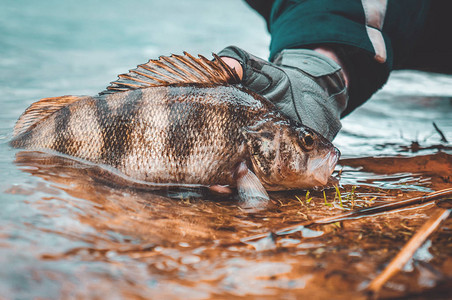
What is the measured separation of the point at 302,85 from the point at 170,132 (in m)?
1.16

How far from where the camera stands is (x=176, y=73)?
248cm

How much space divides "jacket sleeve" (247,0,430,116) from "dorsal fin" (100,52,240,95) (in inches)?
60.5

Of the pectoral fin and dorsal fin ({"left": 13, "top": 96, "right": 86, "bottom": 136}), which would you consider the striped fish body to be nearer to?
the pectoral fin

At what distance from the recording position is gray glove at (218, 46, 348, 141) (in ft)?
8.93

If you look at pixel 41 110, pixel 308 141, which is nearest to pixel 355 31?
pixel 308 141

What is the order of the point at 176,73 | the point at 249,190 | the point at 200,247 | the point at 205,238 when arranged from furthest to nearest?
1. the point at 176,73
2. the point at 249,190
3. the point at 205,238
4. the point at 200,247

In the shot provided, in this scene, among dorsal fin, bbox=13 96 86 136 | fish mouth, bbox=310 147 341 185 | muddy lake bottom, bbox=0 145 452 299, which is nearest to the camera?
muddy lake bottom, bbox=0 145 452 299

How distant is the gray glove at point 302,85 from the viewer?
2.72 m

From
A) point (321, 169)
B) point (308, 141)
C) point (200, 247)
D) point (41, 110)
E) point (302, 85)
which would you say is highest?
point (302, 85)

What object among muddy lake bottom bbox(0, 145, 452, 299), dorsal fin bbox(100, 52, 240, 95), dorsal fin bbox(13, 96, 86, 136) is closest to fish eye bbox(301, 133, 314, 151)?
muddy lake bottom bbox(0, 145, 452, 299)

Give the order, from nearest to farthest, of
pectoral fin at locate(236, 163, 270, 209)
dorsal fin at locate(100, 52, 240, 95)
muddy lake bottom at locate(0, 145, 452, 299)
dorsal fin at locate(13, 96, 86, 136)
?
muddy lake bottom at locate(0, 145, 452, 299) → pectoral fin at locate(236, 163, 270, 209) → dorsal fin at locate(100, 52, 240, 95) → dorsal fin at locate(13, 96, 86, 136)

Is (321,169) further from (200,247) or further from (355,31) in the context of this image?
(355,31)

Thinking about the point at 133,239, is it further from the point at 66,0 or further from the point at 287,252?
the point at 66,0

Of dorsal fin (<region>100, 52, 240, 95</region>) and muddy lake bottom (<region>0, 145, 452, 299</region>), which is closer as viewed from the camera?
muddy lake bottom (<region>0, 145, 452, 299</region>)
